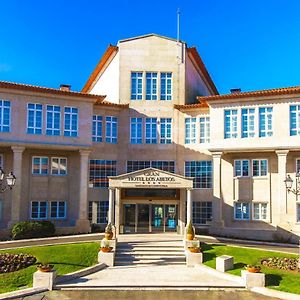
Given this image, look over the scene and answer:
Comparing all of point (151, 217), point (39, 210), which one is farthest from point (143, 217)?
point (39, 210)

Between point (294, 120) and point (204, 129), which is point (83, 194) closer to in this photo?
point (204, 129)

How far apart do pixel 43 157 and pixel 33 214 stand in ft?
→ 15.3

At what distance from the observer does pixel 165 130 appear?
3500 cm

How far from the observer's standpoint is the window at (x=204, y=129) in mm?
34031

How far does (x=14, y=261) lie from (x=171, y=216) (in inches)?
568

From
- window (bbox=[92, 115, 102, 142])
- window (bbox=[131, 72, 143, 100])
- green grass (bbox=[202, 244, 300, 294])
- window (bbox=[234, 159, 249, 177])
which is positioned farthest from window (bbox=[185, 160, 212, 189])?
green grass (bbox=[202, 244, 300, 294])

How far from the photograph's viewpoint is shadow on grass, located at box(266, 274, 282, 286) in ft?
61.4

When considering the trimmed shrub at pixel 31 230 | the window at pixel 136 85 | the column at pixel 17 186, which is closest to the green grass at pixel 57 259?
the trimmed shrub at pixel 31 230

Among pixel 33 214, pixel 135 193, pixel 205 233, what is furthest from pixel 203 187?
pixel 33 214

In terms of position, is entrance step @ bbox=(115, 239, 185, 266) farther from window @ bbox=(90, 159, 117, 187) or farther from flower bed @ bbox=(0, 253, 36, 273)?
window @ bbox=(90, 159, 117, 187)

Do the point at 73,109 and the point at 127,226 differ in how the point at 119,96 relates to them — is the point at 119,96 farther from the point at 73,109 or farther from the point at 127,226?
the point at 127,226

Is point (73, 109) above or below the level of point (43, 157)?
above

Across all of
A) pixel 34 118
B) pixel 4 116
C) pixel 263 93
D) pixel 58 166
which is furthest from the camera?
pixel 58 166

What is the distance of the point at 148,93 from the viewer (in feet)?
116
